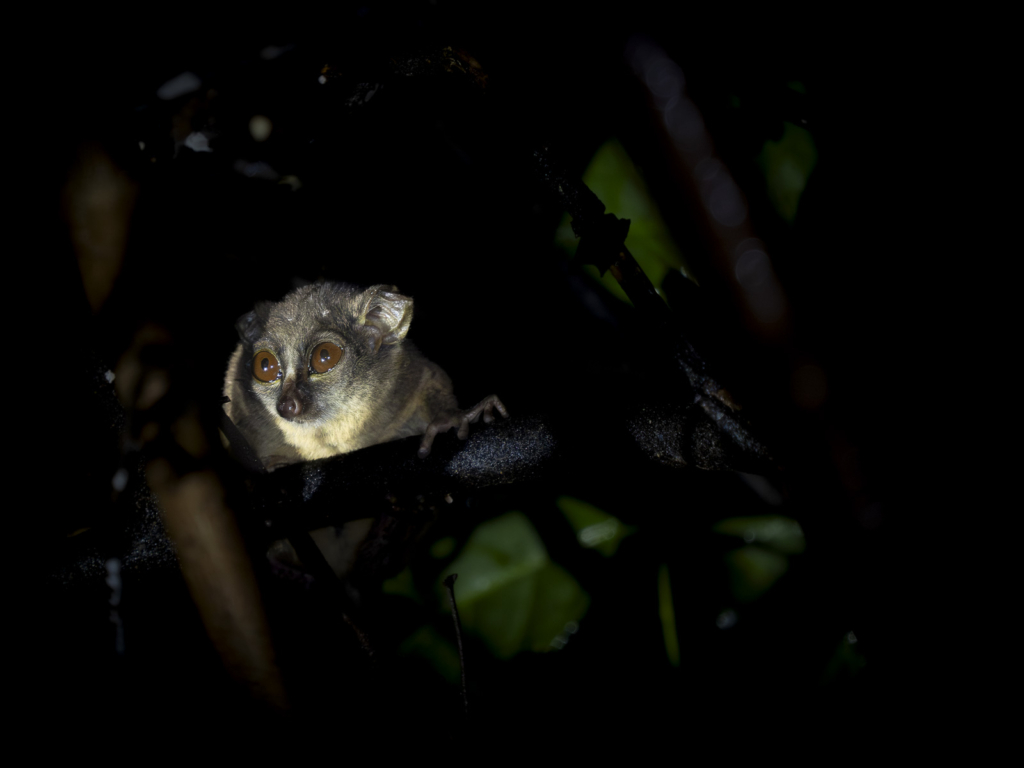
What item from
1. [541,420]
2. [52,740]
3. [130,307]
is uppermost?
[130,307]

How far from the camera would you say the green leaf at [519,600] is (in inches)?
98.3

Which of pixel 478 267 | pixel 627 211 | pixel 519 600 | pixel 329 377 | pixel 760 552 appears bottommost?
pixel 519 600

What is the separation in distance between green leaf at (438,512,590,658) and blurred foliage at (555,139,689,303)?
1.29 meters

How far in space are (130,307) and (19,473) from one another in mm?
1793

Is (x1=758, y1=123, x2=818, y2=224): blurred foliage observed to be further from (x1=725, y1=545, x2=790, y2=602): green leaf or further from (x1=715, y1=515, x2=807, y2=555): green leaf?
(x1=725, y1=545, x2=790, y2=602): green leaf

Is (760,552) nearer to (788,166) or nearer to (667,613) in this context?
(667,613)

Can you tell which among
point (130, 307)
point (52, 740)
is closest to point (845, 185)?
point (130, 307)

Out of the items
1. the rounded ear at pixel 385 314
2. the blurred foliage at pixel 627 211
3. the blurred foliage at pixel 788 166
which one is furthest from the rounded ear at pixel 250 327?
the blurred foliage at pixel 788 166

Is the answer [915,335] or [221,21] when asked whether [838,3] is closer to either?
[915,335]

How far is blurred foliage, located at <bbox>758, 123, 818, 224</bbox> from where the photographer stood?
8.01 ft

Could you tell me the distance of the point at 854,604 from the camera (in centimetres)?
→ 64

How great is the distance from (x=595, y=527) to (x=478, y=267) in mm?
1532

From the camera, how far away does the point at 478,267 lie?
10.3ft

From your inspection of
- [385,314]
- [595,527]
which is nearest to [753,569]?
[595,527]
